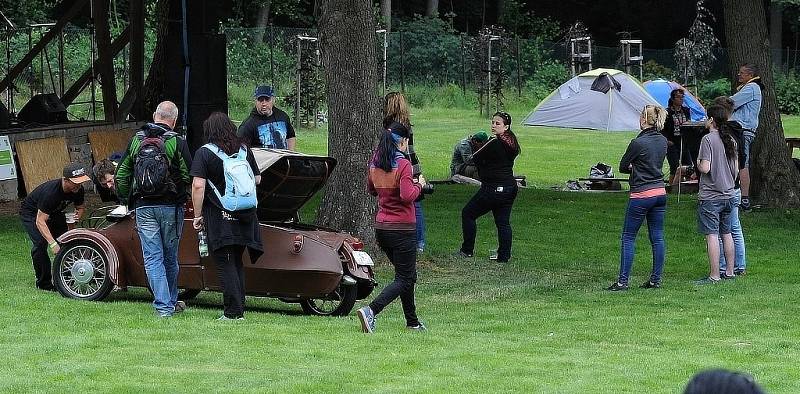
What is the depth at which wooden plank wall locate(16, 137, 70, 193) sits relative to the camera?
20.3 m

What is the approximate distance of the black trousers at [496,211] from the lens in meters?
14.2

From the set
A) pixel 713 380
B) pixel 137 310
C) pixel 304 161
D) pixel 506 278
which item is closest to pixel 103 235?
pixel 137 310

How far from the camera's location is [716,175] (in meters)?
12.9

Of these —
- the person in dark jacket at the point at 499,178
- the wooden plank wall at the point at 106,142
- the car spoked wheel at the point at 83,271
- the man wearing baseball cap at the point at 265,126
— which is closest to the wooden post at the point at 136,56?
the wooden plank wall at the point at 106,142

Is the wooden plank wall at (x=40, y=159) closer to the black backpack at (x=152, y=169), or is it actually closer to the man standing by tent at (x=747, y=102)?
the man standing by tent at (x=747, y=102)

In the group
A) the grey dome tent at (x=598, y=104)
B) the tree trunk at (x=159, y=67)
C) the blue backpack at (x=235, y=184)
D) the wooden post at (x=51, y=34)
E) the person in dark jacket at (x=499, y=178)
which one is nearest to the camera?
the blue backpack at (x=235, y=184)

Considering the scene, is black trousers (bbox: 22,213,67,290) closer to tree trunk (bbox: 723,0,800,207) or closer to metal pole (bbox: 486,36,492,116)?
tree trunk (bbox: 723,0,800,207)

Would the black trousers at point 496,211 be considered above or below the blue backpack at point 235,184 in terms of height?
below

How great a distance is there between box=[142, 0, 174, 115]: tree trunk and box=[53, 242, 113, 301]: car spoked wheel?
9050mm

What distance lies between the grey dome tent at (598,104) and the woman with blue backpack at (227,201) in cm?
2003

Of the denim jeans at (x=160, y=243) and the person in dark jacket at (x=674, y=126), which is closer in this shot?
the denim jeans at (x=160, y=243)

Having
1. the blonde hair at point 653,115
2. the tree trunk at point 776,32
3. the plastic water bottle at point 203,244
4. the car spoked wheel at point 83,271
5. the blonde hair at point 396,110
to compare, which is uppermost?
the tree trunk at point 776,32

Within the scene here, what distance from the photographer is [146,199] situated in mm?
9969

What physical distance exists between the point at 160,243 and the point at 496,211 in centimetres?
507
